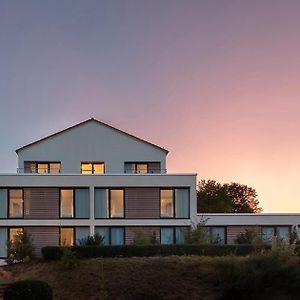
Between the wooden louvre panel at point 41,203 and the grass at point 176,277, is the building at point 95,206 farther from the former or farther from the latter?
the grass at point 176,277

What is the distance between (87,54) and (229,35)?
234 inches

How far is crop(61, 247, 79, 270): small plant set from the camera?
33.4 meters

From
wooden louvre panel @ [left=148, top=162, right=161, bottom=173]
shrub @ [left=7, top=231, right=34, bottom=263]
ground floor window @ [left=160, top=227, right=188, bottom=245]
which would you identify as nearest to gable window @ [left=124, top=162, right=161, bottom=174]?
wooden louvre panel @ [left=148, top=162, right=161, bottom=173]

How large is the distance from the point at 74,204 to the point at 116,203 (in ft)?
7.76

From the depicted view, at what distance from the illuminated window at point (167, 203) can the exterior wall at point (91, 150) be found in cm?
576

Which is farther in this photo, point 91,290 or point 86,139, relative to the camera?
point 86,139

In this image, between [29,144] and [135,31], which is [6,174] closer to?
[29,144]

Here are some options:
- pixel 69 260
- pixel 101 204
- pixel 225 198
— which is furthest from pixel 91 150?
pixel 225 198

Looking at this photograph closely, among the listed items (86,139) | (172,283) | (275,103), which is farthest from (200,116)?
(86,139)

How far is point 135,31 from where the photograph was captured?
30891 mm

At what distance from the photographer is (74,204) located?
4234 centimetres

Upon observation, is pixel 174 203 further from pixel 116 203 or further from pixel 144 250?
pixel 144 250

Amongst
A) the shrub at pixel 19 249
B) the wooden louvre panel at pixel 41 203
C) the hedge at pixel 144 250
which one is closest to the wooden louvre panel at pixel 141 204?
the wooden louvre panel at pixel 41 203

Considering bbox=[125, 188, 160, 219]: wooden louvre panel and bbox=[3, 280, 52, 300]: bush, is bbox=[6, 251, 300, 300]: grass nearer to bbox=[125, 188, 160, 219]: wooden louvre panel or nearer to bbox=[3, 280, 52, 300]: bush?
bbox=[3, 280, 52, 300]: bush
